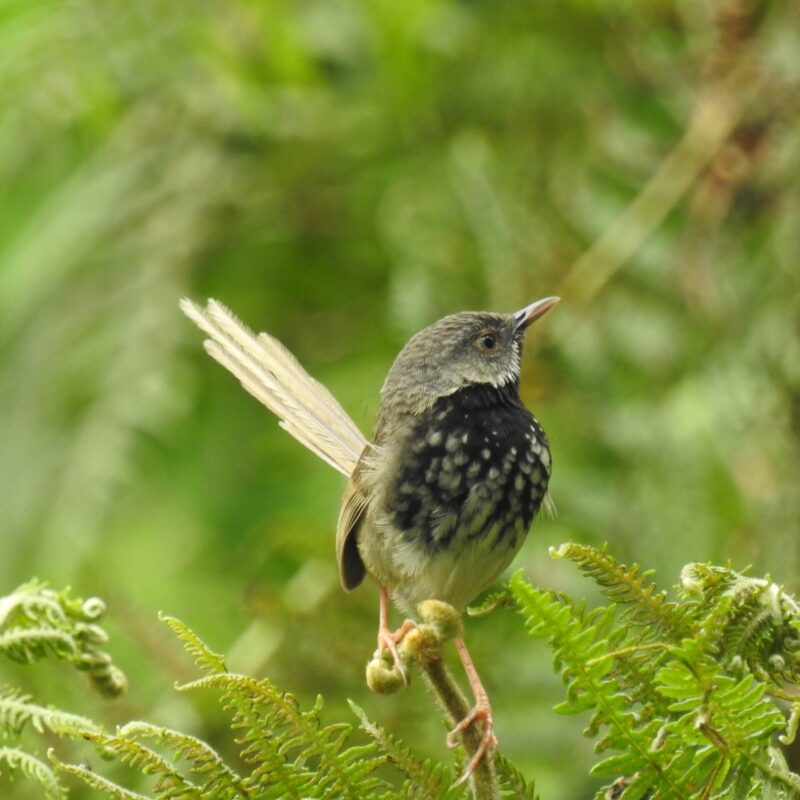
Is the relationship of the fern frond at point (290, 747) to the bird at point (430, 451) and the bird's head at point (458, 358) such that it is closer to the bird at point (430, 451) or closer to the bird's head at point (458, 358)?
the bird at point (430, 451)

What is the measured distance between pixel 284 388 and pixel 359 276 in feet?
7.66

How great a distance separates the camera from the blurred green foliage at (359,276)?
152 inches

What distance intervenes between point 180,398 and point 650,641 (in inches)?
133

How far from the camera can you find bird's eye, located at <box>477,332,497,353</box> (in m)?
3.37

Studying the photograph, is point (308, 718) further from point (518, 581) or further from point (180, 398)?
point (180, 398)

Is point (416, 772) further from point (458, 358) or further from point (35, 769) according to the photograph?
point (458, 358)

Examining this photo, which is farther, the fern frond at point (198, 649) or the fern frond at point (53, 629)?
the fern frond at point (53, 629)

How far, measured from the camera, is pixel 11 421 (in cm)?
497

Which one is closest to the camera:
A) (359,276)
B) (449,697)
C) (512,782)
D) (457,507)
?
(512,782)

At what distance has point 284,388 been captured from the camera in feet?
10.6

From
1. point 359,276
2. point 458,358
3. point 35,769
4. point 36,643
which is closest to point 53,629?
point 36,643

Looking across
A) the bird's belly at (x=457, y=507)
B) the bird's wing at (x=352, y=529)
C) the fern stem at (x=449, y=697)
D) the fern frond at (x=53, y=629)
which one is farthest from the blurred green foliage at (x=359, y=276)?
the fern stem at (x=449, y=697)

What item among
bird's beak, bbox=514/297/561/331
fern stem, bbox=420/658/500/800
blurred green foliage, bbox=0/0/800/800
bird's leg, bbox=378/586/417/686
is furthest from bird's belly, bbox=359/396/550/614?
fern stem, bbox=420/658/500/800

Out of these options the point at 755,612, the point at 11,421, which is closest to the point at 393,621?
the point at 11,421
